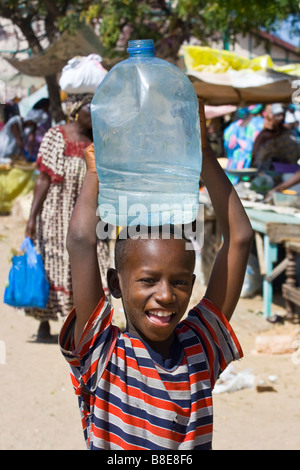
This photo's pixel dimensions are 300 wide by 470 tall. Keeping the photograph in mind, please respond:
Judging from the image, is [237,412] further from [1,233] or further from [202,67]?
[1,233]

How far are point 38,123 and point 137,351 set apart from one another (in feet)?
42.2

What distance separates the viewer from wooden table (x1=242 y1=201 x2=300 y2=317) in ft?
21.4

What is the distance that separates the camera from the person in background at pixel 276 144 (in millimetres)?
8500

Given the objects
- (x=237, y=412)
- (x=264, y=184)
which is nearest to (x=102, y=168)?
(x=237, y=412)

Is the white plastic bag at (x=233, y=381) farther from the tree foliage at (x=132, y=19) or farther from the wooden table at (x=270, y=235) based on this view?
the tree foliage at (x=132, y=19)

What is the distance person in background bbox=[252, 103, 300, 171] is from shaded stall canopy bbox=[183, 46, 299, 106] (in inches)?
9.7

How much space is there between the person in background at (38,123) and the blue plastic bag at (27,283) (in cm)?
901

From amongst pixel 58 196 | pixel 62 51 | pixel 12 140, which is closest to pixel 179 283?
pixel 58 196

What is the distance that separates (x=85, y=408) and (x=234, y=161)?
8.41 metres

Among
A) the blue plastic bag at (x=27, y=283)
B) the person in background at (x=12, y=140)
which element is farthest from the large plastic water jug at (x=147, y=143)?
the person in background at (x=12, y=140)

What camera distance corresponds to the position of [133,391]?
1.89 meters

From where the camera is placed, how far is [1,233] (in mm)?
11078

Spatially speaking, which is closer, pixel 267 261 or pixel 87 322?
pixel 87 322

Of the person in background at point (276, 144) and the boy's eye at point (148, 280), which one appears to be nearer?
the boy's eye at point (148, 280)
